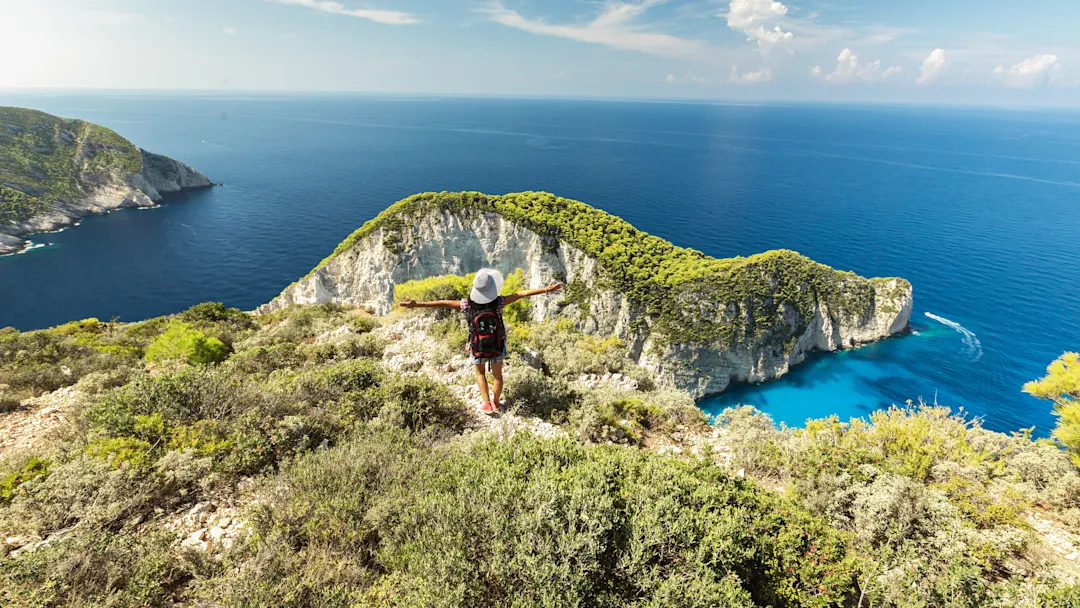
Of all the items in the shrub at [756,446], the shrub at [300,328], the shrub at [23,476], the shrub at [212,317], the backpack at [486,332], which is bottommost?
the shrub at [212,317]

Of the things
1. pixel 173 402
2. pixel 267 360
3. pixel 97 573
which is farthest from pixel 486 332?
pixel 267 360

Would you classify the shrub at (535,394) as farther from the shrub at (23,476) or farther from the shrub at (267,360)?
the shrub at (23,476)

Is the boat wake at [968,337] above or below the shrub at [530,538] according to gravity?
below

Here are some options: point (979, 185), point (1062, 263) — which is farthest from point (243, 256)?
point (979, 185)

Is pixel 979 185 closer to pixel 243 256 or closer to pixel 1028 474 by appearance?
pixel 1028 474

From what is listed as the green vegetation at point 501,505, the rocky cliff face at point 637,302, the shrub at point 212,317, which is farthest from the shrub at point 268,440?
the rocky cliff face at point 637,302

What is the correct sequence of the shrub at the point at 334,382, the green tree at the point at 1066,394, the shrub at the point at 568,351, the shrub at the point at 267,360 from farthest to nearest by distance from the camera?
the shrub at the point at 568,351, the shrub at the point at 267,360, the shrub at the point at 334,382, the green tree at the point at 1066,394

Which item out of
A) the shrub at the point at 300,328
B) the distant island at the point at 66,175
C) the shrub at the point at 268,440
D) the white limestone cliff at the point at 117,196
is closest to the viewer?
the shrub at the point at 268,440
